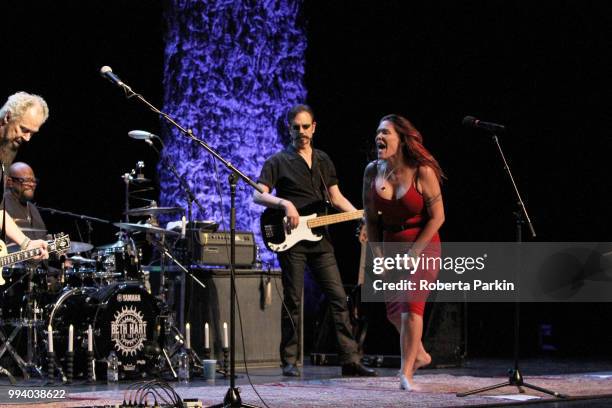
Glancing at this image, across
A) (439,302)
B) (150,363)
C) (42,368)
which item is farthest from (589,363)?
(42,368)

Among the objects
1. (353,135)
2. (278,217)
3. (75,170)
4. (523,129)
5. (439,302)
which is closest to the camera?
(278,217)

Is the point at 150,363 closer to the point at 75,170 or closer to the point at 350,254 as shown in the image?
the point at 75,170

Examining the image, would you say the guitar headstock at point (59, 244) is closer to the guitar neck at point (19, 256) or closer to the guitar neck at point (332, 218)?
the guitar neck at point (19, 256)

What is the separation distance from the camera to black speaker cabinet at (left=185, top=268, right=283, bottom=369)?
26.3 feet

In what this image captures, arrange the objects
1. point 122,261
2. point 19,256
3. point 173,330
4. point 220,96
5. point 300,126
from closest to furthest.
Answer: point 19,256
point 300,126
point 173,330
point 122,261
point 220,96

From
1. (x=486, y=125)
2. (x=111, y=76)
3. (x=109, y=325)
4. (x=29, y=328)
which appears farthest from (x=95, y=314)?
(x=486, y=125)

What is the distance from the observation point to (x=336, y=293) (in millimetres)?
7195

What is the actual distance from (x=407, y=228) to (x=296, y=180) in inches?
58.7

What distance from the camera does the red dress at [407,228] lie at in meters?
5.76

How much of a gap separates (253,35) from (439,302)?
433 centimetres

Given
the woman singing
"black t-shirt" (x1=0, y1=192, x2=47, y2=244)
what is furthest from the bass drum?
the woman singing

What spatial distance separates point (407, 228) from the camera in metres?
5.83

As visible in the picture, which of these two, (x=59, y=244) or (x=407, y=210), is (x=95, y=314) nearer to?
(x=59, y=244)

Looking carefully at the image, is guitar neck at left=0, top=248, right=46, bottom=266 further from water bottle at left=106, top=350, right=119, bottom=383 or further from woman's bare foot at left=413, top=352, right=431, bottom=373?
woman's bare foot at left=413, top=352, right=431, bottom=373
